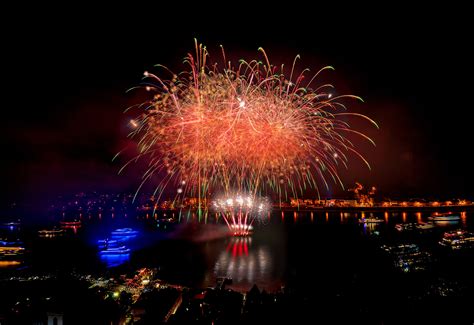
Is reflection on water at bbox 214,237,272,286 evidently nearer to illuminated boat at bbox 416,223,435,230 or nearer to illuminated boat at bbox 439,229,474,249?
illuminated boat at bbox 439,229,474,249

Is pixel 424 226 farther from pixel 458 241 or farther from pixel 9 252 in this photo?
pixel 9 252

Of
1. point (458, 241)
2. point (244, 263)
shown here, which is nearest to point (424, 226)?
point (458, 241)

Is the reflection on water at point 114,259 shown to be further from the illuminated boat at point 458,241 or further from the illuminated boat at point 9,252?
the illuminated boat at point 458,241

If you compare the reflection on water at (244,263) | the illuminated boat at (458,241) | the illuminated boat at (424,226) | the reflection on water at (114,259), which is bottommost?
the reflection on water at (114,259)

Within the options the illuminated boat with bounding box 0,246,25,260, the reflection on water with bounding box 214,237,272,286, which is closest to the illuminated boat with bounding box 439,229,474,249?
the reflection on water with bounding box 214,237,272,286

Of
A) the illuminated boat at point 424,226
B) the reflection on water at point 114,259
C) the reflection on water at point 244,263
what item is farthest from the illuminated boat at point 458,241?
the reflection on water at point 114,259

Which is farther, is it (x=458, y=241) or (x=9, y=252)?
(x=9, y=252)

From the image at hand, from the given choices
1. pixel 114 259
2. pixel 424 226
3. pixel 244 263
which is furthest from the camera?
pixel 424 226

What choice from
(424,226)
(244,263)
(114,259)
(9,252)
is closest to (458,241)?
(424,226)

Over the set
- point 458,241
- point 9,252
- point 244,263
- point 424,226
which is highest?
point 424,226

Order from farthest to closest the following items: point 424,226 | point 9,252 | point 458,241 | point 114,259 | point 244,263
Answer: point 424,226 → point 9,252 → point 114,259 → point 458,241 → point 244,263

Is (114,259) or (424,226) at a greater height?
(424,226)
